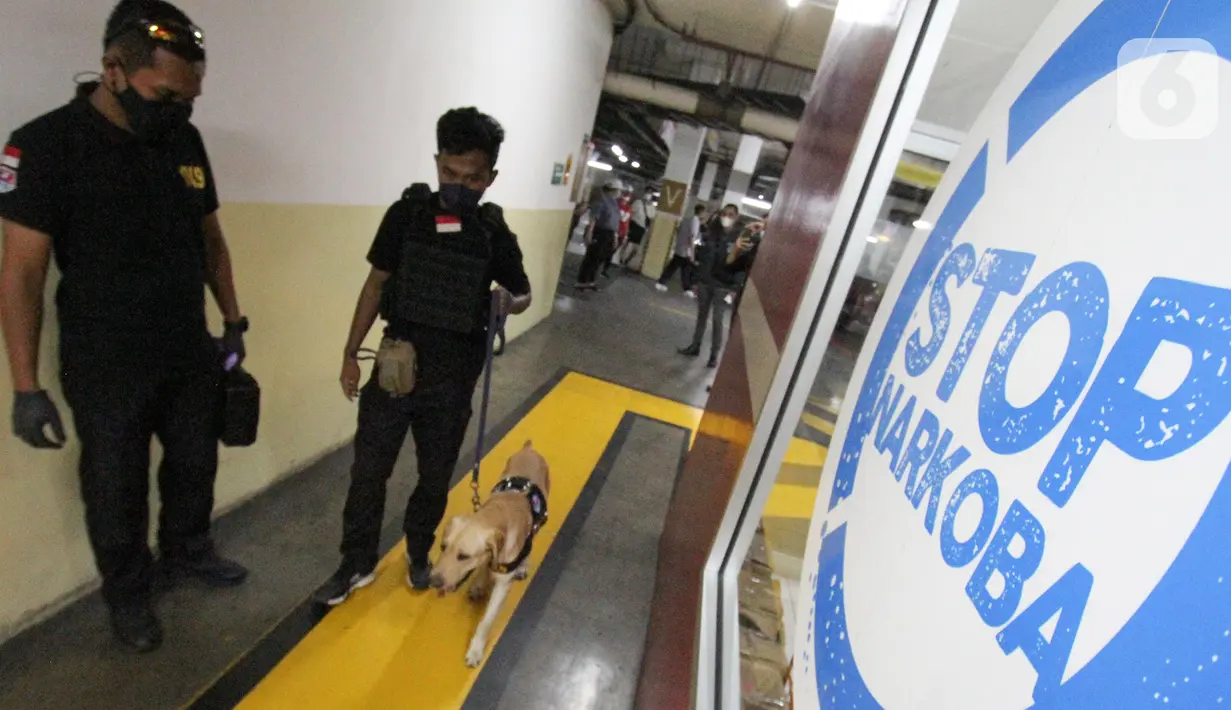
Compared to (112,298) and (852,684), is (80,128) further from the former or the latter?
(852,684)

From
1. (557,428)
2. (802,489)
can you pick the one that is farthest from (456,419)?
(557,428)

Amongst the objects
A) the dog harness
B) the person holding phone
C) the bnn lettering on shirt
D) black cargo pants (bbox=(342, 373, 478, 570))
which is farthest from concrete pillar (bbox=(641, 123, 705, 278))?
the bnn lettering on shirt

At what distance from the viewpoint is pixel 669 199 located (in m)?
13.0

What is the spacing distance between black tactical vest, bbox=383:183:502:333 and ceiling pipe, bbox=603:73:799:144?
7.48m

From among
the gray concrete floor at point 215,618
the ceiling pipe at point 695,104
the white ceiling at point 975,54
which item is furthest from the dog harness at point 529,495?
the ceiling pipe at point 695,104

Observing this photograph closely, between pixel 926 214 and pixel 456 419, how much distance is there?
177 centimetres

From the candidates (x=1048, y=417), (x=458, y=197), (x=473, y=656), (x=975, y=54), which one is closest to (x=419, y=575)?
(x=473, y=656)

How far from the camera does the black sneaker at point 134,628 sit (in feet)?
6.53

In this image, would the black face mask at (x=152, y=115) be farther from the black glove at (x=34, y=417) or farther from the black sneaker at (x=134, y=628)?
the black sneaker at (x=134, y=628)

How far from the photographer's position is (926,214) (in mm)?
1080

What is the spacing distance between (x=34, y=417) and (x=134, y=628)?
823 millimetres

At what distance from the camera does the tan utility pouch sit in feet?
6.70

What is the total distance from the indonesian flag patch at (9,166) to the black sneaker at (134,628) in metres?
1.36

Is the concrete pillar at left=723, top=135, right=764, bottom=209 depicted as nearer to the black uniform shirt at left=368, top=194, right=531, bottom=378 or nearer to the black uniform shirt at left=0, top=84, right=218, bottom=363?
the black uniform shirt at left=368, top=194, right=531, bottom=378
